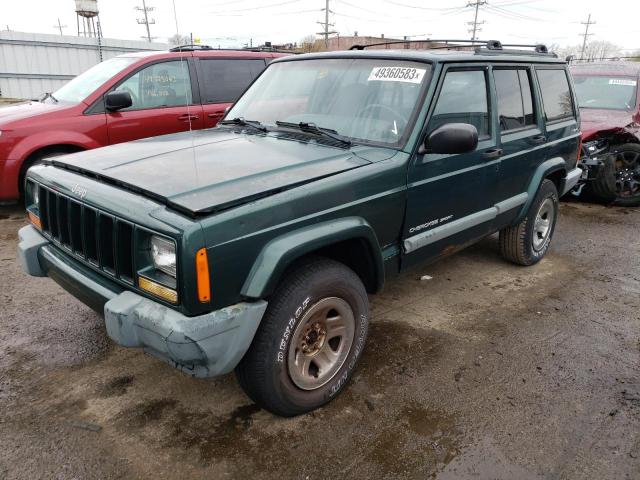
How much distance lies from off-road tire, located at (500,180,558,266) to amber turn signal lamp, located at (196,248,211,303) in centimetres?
338

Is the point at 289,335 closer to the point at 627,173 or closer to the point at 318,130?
the point at 318,130

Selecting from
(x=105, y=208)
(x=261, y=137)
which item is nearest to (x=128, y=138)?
(x=261, y=137)

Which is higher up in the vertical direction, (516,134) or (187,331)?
(516,134)

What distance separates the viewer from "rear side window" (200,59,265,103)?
6.50m

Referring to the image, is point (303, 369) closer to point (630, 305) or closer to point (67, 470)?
point (67, 470)

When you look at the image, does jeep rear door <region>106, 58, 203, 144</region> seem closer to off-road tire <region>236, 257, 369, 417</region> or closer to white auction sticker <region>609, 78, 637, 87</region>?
off-road tire <region>236, 257, 369, 417</region>

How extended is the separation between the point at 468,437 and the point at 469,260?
110 inches

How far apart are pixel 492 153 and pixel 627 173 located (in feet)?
15.4

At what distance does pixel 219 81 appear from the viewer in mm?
6598

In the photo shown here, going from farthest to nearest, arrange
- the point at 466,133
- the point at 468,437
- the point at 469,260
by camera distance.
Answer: the point at 469,260, the point at 466,133, the point at 468,437

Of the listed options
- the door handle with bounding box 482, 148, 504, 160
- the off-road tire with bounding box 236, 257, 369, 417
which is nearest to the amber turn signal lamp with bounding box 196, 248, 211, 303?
the off-road tire with bounding box 236, 257, 369, 417

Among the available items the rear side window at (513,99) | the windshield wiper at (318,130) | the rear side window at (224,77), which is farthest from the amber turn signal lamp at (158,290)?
the rear side window at (224,77)

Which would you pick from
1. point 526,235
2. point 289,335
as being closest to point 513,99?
point 526,235

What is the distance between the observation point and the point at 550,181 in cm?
484
